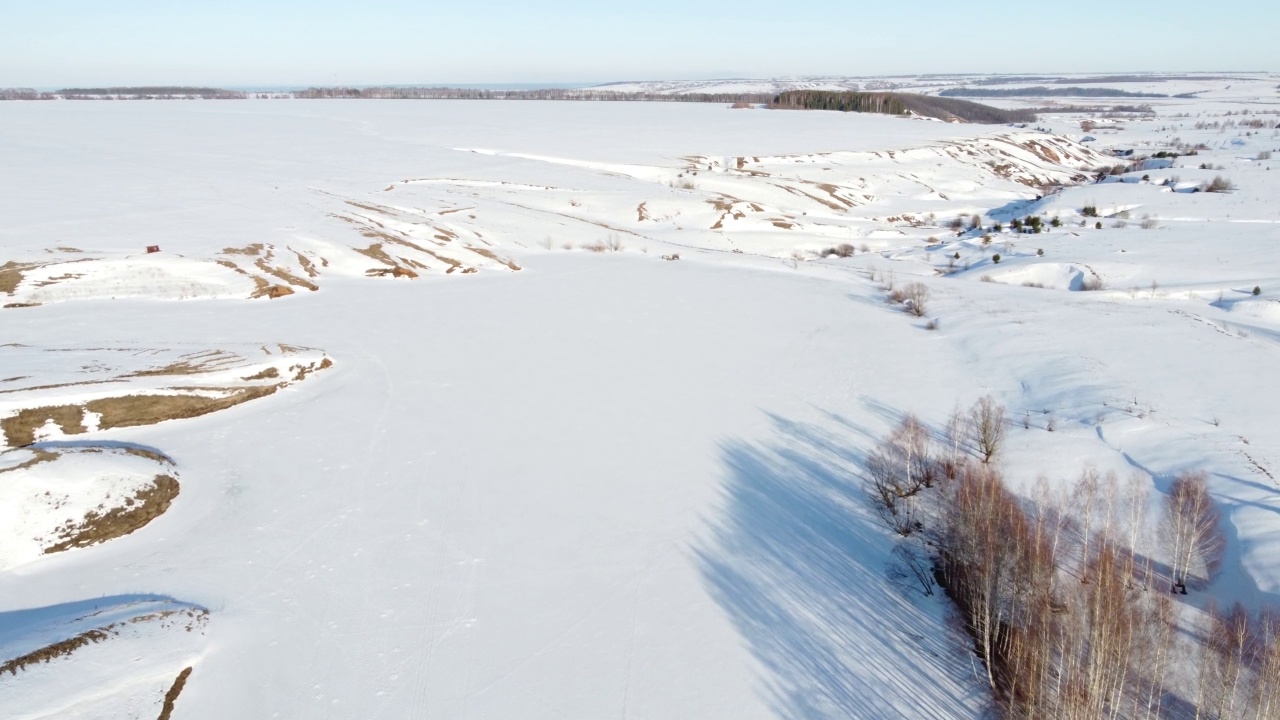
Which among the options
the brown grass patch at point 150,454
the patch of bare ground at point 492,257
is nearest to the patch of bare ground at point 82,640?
the brown grass patch at point 150,454

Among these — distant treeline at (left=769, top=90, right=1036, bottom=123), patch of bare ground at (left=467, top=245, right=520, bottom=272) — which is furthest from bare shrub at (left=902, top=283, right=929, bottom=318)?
distant treeline at (left=769, top=90, right=1036, bottom=123)

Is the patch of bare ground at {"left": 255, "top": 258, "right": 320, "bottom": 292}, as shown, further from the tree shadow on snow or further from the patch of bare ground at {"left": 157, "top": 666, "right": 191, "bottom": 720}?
the patch of bare ground at {"left": 157, "top": 666, "right": 191, "bottom": 720}

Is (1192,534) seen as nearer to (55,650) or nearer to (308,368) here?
(55,650)

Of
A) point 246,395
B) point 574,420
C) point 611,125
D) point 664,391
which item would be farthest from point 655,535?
point 611,125

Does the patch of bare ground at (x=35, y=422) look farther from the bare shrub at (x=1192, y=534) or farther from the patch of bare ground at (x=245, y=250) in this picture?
the bare shrub at (x=1192, y=534)

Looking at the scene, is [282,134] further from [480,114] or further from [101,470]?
[101,470]
